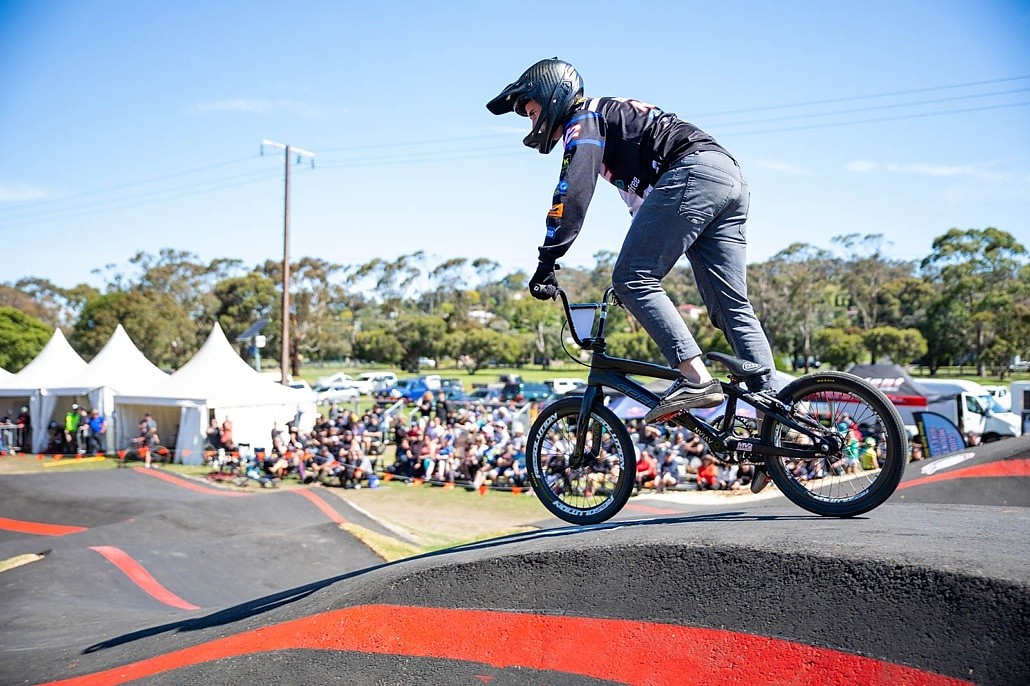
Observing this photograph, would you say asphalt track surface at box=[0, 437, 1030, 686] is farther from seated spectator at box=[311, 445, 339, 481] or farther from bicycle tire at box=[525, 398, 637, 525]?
seated spectator at box=[311, 445, 339, 481]

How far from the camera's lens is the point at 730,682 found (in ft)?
9.66

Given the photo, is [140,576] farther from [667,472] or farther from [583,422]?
[667,472]

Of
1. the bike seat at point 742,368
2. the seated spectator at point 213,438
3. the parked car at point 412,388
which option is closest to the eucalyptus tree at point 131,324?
the parked car at point 412,388

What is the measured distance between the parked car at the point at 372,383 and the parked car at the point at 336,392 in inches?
42.9

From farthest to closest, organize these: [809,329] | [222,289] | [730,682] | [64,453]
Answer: [222,289] → [809,329] → [64,453] → [730,682]

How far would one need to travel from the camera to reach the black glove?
4.10 m

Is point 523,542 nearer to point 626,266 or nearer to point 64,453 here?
point 626,266

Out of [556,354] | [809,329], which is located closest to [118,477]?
[809,329]

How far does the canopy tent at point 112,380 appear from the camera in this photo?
91.0 feet

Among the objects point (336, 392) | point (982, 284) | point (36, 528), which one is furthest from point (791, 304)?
point (36, 528)

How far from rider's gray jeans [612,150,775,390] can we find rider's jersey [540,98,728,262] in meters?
0.18

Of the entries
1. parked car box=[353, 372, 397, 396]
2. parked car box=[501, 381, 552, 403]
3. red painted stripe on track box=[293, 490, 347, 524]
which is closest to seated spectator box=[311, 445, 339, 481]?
red painted stripe on track box=[293, 490, 347, 524]

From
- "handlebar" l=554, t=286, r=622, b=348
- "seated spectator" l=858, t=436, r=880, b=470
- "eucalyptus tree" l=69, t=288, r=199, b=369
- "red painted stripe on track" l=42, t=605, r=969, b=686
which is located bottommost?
"red painted stripe on track" l=42, t=605, r=969, b=686

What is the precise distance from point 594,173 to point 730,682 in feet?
8.44
